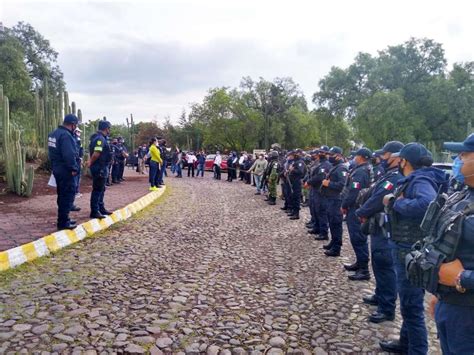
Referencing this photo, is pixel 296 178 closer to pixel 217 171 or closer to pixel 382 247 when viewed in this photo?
pixel 382 247

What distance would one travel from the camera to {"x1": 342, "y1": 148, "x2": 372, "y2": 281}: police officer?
18.5ft

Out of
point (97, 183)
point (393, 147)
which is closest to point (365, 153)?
point (393, 147)

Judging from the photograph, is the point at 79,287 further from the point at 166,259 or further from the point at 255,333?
the point at 255,333

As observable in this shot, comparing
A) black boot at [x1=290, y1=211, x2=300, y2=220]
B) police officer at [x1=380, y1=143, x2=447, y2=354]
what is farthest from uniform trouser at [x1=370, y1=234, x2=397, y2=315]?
black boot at [x1=290, y1=211, x2=300, y2=220]

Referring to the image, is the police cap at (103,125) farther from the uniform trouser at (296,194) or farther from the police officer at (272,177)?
the police officer at (272,177)

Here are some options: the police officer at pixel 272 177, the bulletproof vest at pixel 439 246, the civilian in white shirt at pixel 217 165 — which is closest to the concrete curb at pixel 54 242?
the bulletproof vest at pixel 439 246

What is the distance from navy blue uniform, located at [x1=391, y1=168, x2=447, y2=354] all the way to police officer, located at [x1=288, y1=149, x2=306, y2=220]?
23.7 feet

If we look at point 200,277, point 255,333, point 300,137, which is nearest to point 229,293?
point 200,277

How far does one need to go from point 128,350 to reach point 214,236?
15.0ft

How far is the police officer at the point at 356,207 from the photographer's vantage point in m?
5.64

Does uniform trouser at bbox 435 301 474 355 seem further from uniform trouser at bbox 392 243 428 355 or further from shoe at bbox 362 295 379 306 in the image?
shoe at bbox 362 295 379 306

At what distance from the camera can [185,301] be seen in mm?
4414

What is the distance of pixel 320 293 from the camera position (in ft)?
16.3

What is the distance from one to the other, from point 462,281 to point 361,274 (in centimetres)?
365
